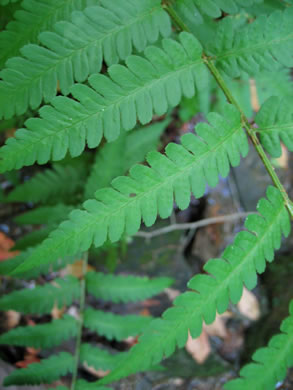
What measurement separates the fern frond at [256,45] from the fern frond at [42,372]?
175 cm

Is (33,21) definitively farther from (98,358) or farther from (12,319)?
(12,319)

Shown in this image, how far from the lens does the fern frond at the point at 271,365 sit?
1.28 m

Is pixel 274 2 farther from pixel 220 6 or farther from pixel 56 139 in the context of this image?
pixel 56 139

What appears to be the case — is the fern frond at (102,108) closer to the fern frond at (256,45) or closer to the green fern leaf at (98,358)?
the fern frond at (256,45)

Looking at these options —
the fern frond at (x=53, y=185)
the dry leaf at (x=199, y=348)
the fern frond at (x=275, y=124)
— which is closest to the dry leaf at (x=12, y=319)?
the fern frond at (x=53, y=185)

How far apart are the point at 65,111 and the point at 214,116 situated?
0.57m

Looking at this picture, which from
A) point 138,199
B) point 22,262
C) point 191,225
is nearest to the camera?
point 138,199

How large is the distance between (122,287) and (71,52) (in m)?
1.46

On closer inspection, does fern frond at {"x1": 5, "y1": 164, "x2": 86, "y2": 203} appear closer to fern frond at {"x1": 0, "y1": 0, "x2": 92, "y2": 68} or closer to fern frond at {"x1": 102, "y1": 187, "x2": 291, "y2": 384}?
fern frond at {"x1": 0, "y1": 0, "x2": 92, "y2": 68}

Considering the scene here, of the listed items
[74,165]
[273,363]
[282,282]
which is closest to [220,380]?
[282,282]

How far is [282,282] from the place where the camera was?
11.3 feet

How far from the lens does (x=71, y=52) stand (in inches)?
52.6

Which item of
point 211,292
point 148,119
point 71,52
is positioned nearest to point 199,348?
point 211,292

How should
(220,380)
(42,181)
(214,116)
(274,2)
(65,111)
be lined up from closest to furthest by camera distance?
(65,111) < (214,116) < (274,2) < (42,181) < (220,380)
